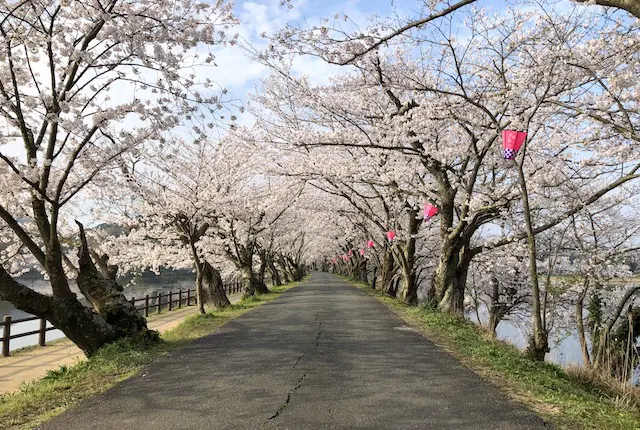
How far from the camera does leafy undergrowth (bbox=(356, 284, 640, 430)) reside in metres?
4.19

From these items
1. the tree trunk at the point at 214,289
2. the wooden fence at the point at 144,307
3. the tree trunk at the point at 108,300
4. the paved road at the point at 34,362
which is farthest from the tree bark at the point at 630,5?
the tree trunk at the point at 214,289

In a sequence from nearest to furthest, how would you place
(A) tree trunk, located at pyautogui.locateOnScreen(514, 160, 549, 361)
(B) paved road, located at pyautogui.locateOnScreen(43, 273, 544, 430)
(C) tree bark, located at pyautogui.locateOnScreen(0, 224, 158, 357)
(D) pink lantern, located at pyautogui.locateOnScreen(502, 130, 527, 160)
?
1. (B) paved road, located at pyautogui.locateOnScreen(43, 273, 544, 430)
2. (C) tree bark, located at pyautogui.locateOnScreen(0, 224, 158, 357)
3. (D) pink lantern, located at pyautogui.locateOnScreen(502, 130, 527, 160)
4. (A) tree trunk, located at pyautogui.locateOnScreen(514, 160, 549, 361)

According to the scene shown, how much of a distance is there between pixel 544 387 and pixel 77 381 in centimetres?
601

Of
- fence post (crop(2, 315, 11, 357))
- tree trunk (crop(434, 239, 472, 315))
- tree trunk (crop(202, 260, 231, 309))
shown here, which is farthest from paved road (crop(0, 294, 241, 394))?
tree trunk (crop(434, 239, 472, 315))

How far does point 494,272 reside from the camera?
70.6 feet

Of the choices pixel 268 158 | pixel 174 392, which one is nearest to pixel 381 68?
pixel 268 158

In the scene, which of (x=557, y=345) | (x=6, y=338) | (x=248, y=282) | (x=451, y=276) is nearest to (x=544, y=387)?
(x=451, y=276)

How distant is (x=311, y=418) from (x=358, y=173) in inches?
428

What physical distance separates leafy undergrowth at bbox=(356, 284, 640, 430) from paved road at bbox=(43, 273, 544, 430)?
28 cm

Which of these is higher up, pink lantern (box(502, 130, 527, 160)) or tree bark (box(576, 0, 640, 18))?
tree bark (box(576, 0, 640, 18))

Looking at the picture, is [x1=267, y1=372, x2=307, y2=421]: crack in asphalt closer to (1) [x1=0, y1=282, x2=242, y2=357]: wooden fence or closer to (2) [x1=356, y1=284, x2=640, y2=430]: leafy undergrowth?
→ (2) [x1=356, y1=284, x2=640, y2=430]: leafy undergrowth

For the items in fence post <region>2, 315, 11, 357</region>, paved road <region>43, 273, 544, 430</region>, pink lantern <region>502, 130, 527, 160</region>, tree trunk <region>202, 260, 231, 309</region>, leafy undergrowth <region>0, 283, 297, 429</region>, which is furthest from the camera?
tree trunk <region>202, 260, 231, 309</region>

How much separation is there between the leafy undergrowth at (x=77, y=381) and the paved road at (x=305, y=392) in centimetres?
27

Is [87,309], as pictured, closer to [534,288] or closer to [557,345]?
[534,288]
